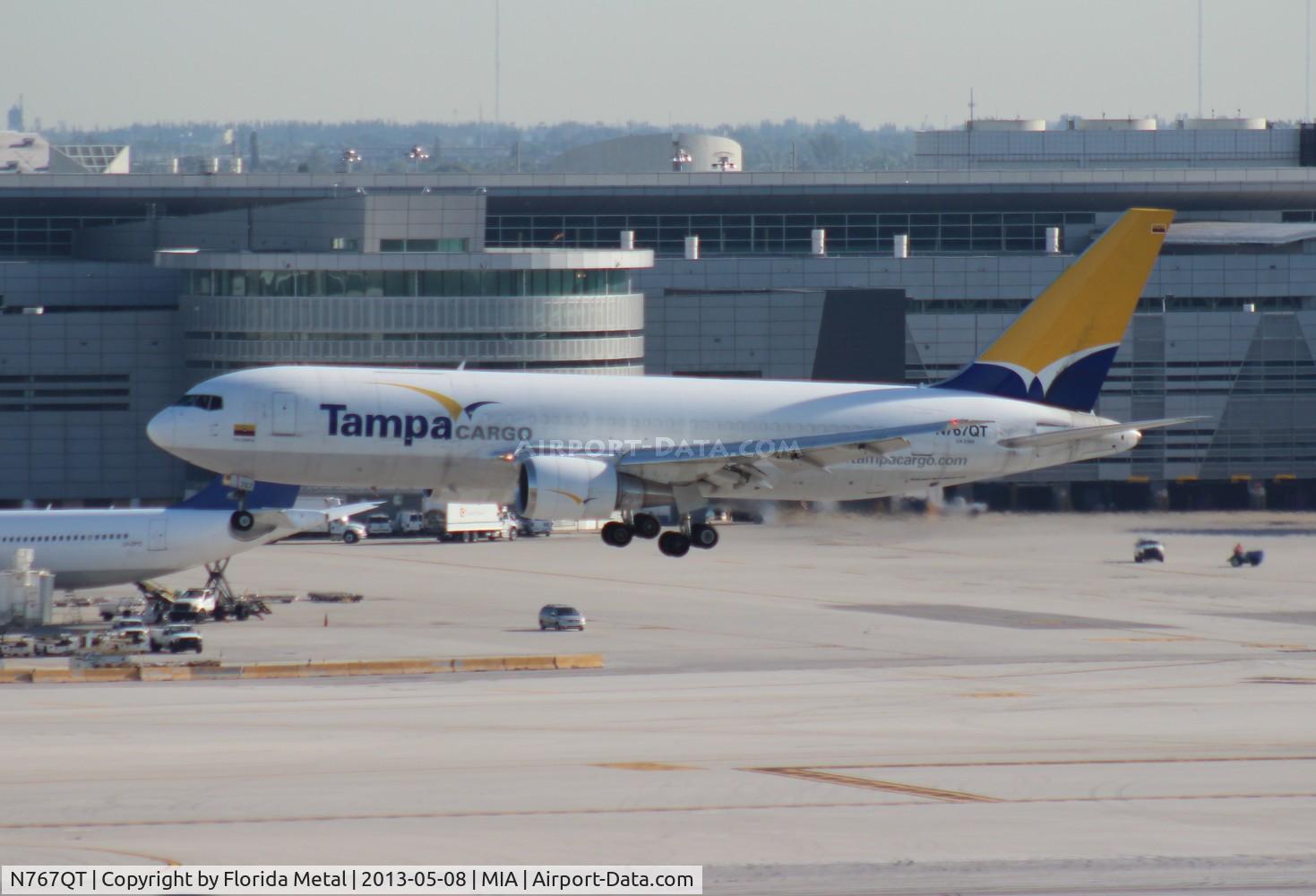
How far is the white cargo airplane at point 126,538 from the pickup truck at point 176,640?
29.4 feet

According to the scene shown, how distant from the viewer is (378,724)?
169 feet

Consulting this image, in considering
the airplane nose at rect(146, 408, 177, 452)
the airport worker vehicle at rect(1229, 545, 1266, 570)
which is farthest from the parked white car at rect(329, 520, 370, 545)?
the airplane nose at rect(146, 408, 177, 452)

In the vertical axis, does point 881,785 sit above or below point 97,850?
below

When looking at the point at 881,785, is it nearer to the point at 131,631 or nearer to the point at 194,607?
the point at 131,631

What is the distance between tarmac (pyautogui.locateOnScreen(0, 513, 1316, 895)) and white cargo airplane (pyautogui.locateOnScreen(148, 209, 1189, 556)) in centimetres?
680

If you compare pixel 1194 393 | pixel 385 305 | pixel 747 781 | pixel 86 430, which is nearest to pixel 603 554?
pixel 385 305

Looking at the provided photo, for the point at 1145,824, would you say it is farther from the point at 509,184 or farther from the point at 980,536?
the point at 509,184

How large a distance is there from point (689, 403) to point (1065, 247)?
319ft

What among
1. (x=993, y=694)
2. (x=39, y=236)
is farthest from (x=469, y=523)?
(x=39, y=236)

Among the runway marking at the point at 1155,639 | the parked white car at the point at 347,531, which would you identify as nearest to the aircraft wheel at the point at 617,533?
the runway marking at the point at 1155,639

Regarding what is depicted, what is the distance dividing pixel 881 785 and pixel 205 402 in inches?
943

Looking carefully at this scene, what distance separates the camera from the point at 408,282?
10856cm

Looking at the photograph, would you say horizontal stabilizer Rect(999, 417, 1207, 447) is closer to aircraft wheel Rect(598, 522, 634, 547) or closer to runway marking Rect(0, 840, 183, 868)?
aircraft wheel Rect(598, 522, 634, 547)

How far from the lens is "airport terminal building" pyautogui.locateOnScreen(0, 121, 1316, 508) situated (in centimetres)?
10956
